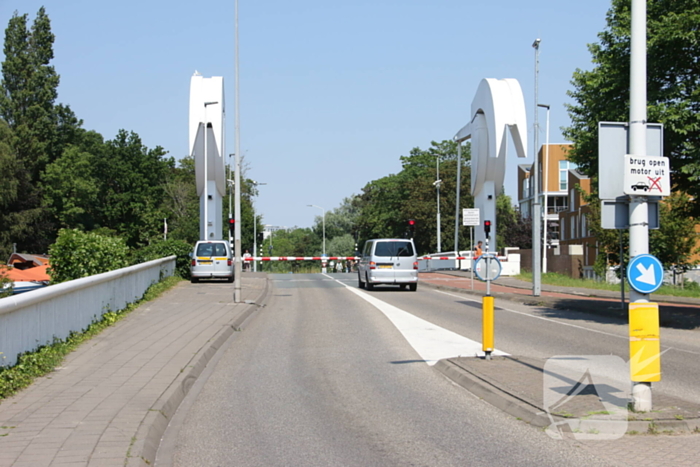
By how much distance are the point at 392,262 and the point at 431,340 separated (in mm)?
14168

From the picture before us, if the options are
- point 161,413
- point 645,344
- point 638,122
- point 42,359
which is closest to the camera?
point 645,344

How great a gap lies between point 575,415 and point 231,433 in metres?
3.16

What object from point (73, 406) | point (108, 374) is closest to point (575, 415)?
point (73, 406)

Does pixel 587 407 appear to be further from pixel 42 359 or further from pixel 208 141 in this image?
pixel 208 141

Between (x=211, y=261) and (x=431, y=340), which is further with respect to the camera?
(x=211, y=261)

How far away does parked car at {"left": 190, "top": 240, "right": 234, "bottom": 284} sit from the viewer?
95.5 ft

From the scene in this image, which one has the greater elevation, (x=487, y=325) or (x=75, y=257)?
(x=75, y=257)

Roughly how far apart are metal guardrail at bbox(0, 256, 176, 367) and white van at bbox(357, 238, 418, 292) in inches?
451

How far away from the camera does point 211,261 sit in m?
29.2

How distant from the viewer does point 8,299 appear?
8320 millimetres

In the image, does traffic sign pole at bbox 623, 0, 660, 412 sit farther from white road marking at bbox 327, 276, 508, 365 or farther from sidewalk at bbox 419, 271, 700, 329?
sidewalk at bbox 419, 271, 700, 329

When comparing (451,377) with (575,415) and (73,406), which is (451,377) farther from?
(73,406)

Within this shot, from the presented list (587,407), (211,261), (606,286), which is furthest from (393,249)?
(587,407)

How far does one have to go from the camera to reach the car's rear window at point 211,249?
1157 inches
